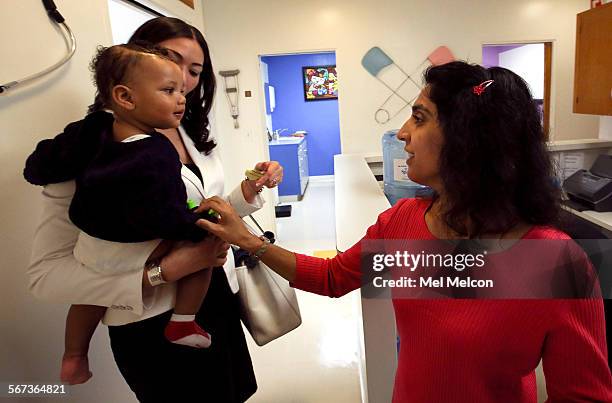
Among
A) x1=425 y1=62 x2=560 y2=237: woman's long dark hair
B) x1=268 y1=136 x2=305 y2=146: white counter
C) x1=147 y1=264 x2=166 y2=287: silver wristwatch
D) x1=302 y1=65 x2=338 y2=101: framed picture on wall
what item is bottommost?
x1=147 y1=264 x2=166 y2=287: silver wristwatch

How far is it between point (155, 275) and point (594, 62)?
3280 mm

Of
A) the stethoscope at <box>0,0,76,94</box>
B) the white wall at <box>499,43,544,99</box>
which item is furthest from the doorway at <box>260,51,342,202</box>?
the stethoscope at <box>0,0,76,94</box>

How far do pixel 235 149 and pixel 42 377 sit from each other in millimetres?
3855

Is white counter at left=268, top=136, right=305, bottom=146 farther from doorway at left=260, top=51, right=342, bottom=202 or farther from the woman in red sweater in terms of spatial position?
the woman in red sweater

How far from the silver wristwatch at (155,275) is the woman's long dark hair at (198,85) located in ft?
1.37

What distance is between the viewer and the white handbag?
48.9 inches

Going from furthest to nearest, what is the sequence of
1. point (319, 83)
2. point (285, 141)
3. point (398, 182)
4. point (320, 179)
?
point (320, 179) → point (319, 83) → point (285, 141) → point (398, 182)

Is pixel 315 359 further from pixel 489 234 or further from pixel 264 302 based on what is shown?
pixel 489 234

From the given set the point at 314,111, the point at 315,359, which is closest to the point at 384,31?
the point at 314,111

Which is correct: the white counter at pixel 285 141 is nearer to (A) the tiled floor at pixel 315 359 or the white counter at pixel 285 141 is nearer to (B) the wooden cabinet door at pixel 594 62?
(A) the tiled floor at pixel 315 359

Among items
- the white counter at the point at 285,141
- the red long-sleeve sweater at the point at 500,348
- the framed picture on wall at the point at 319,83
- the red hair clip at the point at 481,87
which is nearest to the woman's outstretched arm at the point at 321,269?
the red long-sleeve sweater at the point at 500,348

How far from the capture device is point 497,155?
80 cm

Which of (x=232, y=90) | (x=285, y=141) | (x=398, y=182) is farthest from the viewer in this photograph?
(x=285, y=141)

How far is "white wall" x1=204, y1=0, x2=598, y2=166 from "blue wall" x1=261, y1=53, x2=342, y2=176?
3101mm
